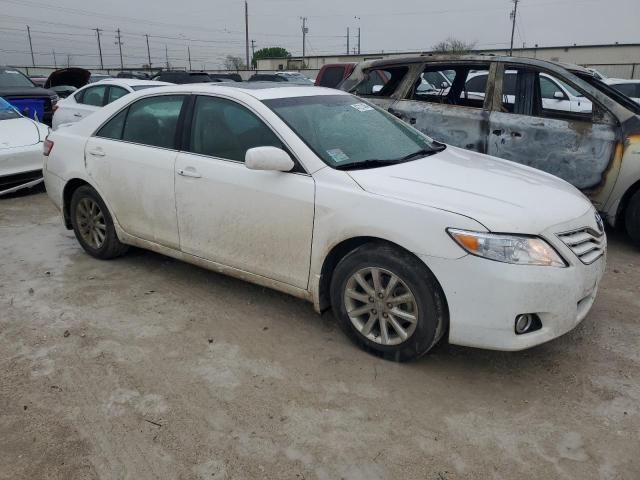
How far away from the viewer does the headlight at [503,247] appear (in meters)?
2.81

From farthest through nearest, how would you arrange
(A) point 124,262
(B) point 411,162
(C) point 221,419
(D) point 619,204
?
1. (D) point 619,204
2. (A) point 124,262
3. (B) point 411,162
4. (C) point 221,419

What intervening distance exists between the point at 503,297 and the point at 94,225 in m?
3.55

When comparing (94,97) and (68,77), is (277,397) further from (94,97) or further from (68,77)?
(68,77)

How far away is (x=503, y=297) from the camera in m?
2.80

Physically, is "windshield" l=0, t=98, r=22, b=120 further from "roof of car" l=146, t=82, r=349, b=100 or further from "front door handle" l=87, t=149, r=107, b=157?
"roof of car" l=146, t=82, r=349, b=100

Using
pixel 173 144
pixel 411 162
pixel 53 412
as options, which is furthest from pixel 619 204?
Result: pixel 53 412

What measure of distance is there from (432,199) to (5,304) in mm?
3179

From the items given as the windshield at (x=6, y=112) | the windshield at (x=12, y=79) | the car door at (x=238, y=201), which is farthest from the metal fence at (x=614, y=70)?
the car door at (x=238, y=201)

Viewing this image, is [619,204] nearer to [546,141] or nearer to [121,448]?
[546,141]

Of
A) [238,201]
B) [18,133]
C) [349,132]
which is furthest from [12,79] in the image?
[349,132]

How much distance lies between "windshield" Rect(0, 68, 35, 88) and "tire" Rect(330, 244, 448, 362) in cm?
1107

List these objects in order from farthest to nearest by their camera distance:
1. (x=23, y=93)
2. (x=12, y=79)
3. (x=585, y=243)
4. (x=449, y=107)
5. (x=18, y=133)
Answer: (x=12, y=79), (x=23, y=93), (x=18, y=133), (x=449, y=107), (x=585, y=243)

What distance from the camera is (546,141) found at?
5469mm

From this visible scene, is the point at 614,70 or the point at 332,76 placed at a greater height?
the point at 332,76
